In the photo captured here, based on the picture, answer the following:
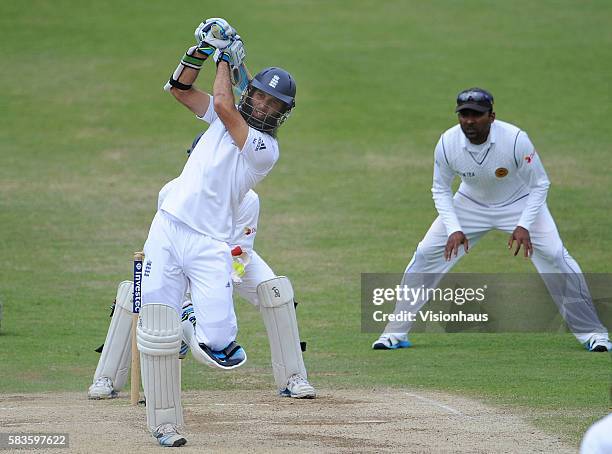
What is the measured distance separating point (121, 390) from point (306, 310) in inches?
147

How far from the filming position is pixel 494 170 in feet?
32.7

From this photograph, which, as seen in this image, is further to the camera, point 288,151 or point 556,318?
point 288,151

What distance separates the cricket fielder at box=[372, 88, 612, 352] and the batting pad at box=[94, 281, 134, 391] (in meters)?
2.72

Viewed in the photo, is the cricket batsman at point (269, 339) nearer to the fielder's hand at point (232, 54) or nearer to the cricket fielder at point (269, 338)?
the cricket fielder at point (269, 338)

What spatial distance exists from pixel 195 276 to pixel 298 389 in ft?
5.47

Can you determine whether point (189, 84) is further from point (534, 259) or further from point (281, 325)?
point (534, 259)

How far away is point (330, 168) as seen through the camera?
18.8 m

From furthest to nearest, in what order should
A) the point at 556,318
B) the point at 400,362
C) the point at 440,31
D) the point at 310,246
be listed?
the point at 440,31 < the point at 310,246 < the point at 556,318 < the point at 400,362

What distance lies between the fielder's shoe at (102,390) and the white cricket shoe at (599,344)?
13.1 feet

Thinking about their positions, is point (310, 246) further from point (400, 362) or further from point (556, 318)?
point (400, 362)

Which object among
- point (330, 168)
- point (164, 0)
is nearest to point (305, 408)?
point (330, 168)

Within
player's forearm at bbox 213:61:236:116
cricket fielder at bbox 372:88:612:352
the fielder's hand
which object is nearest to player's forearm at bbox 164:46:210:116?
the fielder's hand

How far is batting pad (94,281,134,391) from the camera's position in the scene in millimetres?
8188

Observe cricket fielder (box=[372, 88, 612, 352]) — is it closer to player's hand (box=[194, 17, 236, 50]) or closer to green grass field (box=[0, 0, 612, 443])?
green grass field (box=[0, 0, 612, 443])
